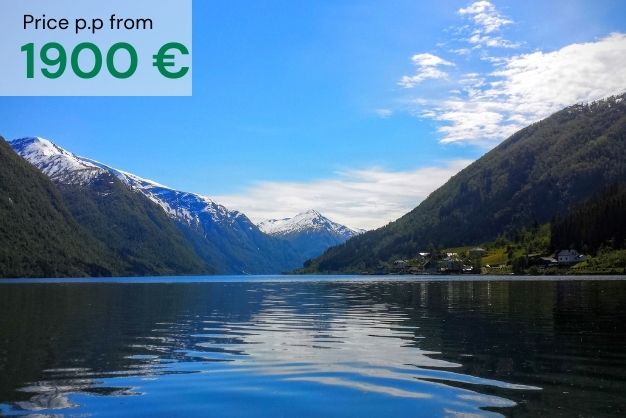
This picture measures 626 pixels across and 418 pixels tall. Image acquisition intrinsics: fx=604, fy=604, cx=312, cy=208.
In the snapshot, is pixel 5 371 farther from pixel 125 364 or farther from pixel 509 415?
pixel 509 415

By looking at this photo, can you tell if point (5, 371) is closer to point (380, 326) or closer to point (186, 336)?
point (186, 336)

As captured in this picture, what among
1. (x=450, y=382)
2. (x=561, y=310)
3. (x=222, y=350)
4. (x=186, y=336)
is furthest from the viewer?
(x=561, y=310)

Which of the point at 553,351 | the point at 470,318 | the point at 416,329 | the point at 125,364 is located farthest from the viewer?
the point at 470,318

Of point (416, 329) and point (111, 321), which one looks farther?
point (111, 321)

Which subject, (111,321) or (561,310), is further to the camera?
(561,310)

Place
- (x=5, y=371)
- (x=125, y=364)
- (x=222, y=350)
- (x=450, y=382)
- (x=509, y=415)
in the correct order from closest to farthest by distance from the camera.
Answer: (x=509, y=415), (x=450, y=382), (x=5, y=371), (x=125, y=364), (x=222, y=350)

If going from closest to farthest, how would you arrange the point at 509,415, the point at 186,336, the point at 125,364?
1. the point at 509,415
2. the point at 125,364
3. the point at 186,336

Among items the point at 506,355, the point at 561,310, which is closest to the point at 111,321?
the point at 506,355

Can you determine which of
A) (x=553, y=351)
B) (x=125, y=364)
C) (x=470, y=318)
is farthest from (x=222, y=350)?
(x=470, y=318)
